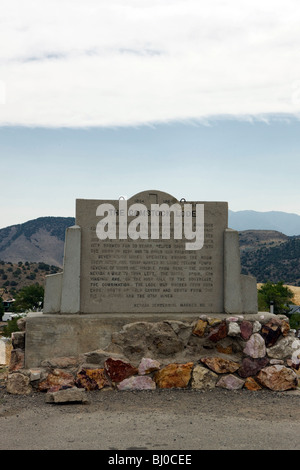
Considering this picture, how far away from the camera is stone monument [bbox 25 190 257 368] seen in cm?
796

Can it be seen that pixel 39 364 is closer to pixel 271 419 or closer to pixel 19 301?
pixel 271 419

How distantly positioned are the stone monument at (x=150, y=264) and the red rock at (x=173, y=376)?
71 cm

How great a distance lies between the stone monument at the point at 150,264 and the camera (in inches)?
313

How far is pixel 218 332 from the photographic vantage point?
25.3ft

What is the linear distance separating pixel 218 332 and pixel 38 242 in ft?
420

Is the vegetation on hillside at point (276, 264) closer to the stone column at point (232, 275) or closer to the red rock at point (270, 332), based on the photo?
the stone column at point (232, 275)

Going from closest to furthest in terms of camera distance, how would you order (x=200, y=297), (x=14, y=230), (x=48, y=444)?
(x=48, y=444) < (x=200, y=297) < (x=14, y=230)

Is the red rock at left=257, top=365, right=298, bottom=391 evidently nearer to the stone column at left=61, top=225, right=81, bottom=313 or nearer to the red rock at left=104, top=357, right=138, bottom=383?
the red rock at left=104, top=357, right=138, bottom=383

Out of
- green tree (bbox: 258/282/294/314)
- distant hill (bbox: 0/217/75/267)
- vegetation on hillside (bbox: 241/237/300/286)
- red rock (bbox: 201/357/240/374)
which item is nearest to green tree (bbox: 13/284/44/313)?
green tree (bbox: 258/282/294/314)

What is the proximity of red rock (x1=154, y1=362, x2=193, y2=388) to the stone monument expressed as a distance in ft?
2.34

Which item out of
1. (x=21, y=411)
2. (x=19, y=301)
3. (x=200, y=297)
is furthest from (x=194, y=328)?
(x=19, y=301)

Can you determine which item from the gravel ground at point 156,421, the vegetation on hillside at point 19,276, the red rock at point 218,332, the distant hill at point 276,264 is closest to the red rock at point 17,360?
the gravel ground at point 156,421

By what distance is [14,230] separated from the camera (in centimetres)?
14475
